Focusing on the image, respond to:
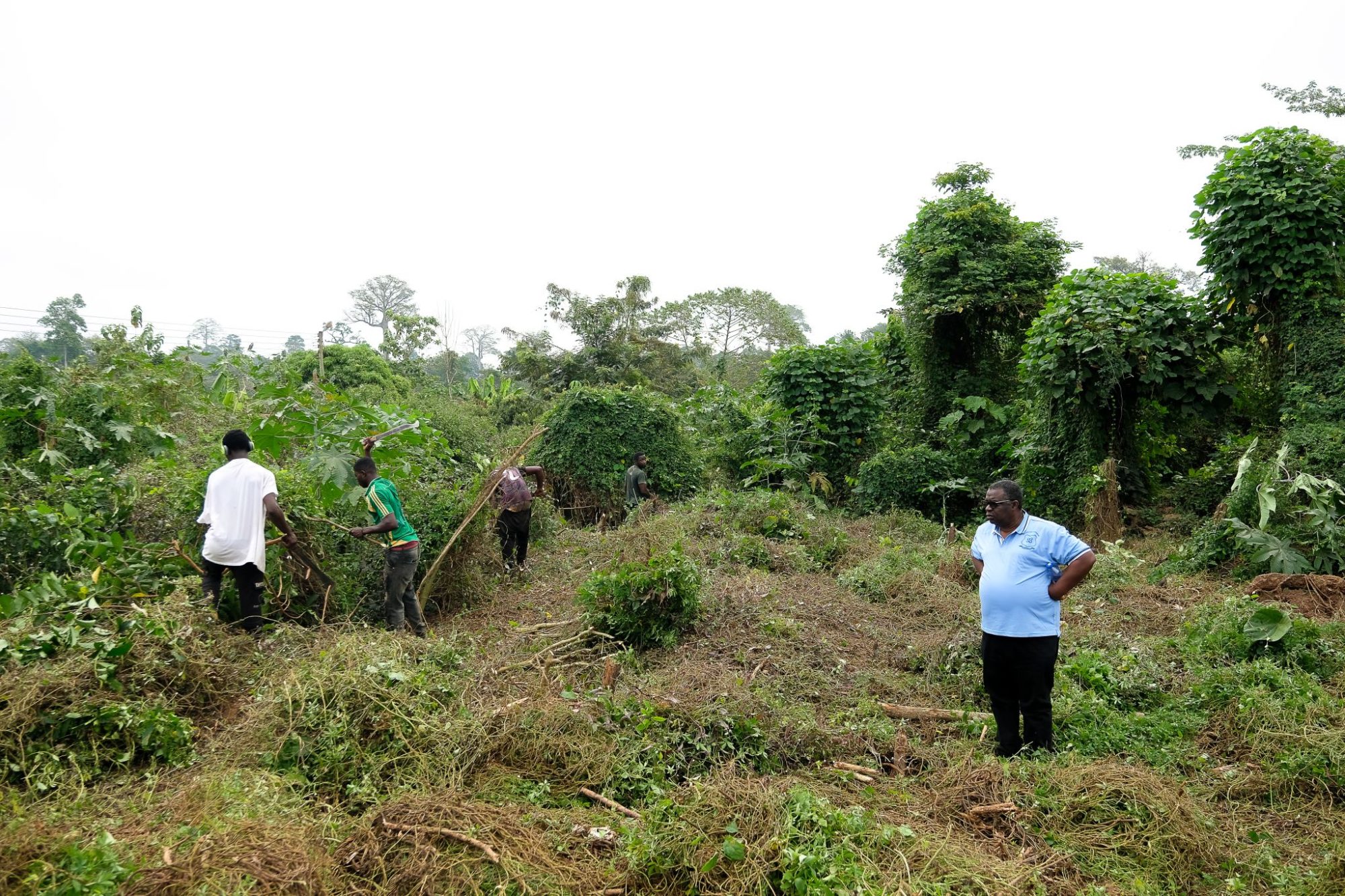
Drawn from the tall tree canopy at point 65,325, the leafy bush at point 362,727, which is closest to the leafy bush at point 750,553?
the leafy bush at point 362,727

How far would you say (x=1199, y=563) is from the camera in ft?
27.4

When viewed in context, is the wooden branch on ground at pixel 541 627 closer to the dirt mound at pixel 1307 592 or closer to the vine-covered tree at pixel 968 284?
the dirt mound at pixel 1307 592

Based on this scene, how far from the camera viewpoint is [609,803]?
3.69 m

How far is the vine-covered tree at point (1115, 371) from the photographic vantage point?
10.2 meters

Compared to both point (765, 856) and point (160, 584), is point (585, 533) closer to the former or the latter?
point (160, 584)

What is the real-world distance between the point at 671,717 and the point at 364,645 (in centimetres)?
187

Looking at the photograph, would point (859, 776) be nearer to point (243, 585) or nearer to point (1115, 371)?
point (243, 585)

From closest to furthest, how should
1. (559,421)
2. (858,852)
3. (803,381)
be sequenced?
(858,852)
(559,421)
(803,381)

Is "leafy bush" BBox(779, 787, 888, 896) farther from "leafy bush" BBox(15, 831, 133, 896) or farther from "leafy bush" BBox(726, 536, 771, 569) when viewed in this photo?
"leafy bush" BBox(726, 536, 771, 569)

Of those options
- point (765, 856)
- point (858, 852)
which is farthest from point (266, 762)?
point (858, 852)

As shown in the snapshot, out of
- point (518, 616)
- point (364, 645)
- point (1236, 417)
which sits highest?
point (1236, 417)

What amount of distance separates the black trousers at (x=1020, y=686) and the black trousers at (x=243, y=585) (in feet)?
15.3

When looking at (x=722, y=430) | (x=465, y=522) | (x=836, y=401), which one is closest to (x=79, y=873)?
(x=465, y=522)

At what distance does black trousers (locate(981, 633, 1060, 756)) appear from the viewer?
4133mm
